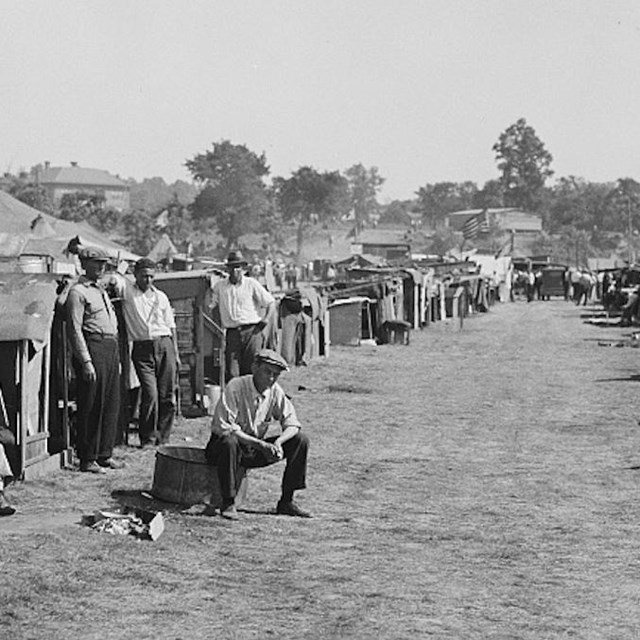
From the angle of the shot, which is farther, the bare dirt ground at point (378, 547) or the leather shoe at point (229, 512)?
the leather shoe at point (229, 512)

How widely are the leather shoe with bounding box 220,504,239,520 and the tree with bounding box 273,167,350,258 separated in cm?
11264

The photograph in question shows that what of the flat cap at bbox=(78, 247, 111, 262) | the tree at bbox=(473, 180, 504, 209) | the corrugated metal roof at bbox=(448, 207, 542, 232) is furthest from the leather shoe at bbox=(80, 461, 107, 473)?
the tree at bbox=(473, 180, 504, 209)

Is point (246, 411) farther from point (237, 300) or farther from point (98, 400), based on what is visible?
point (237, 300)

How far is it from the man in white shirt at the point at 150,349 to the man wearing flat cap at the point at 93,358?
1.04 meters

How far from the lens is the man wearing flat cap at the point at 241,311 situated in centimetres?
1523

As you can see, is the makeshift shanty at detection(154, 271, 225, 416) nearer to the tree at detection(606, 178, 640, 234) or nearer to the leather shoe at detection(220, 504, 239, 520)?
the leather shoe at detection(220, 504, 239, 520)

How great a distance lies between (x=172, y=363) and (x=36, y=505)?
3.33 metres

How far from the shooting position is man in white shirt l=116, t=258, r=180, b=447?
12758mm

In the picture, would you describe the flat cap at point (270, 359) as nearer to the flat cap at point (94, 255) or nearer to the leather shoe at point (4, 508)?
the leather shoe at point (4, 508)

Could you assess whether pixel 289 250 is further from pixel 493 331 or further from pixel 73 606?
pixel 73 606

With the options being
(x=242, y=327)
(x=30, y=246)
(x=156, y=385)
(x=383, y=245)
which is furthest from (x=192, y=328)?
(x=383, y=245)

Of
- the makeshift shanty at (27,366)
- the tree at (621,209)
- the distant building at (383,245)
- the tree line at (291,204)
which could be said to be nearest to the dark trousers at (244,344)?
the makeshift shanty at (27,366)

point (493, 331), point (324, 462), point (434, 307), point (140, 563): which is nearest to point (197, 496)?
point (140, 563)

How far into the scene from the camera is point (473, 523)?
32.5 ft
